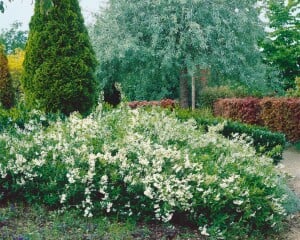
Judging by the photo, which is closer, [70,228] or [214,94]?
[70,228]

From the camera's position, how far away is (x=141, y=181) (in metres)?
5.30

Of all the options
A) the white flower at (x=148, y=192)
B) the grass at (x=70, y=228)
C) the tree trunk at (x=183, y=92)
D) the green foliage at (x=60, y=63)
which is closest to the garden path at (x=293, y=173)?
the grass at (x=70, y=228)

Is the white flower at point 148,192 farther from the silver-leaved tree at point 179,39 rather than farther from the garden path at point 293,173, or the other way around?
the silver-leaved tree at point 179,39

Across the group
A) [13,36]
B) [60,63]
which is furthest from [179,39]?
[13,36]

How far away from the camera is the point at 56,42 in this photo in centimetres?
994

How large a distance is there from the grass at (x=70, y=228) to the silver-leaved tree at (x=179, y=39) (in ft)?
43.5

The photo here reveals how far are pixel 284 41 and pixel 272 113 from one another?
1178cm

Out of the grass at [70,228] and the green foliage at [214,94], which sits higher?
the green foliage at [214,94]

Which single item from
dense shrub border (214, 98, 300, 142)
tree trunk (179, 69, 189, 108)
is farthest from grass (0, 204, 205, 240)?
tree trunk (179, 69, 189, 108)

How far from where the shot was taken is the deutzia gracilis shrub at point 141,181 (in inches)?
207

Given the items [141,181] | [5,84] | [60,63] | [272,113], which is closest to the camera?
[141,181]

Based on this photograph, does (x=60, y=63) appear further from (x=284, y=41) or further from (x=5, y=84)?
(x=284, y=41)

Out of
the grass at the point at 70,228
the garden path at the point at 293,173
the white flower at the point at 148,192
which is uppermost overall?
the white flower at the point at 148,192

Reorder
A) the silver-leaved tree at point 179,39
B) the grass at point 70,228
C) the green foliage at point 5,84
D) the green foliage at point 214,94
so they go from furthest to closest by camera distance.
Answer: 1. the green foliage at point 214,94
2. the silver-leaved tree at point 179,39
3. the green foliage at point 5,84
4. the grass at point 70,228
